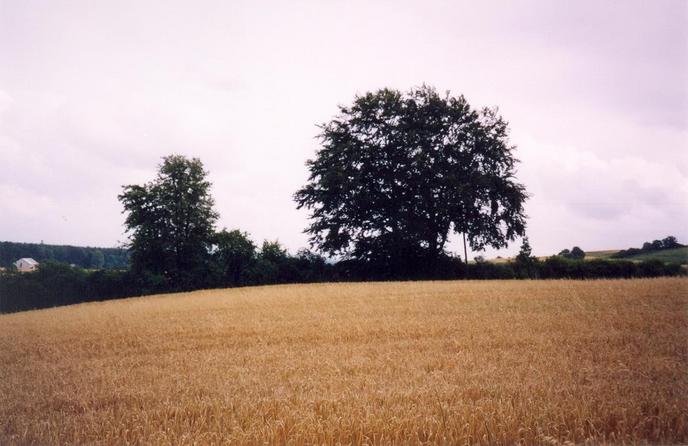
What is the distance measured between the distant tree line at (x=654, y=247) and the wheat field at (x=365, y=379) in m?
34.2

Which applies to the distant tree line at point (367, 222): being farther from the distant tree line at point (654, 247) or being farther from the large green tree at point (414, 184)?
the distant tree line at point (654, 247)

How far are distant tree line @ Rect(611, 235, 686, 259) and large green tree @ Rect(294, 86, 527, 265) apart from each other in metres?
17.1

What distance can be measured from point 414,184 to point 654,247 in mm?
28801

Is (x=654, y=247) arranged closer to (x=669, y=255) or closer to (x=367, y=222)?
(x=669, y=255)

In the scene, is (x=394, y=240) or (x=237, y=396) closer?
(x=237, y=396)

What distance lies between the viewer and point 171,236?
38.2 m

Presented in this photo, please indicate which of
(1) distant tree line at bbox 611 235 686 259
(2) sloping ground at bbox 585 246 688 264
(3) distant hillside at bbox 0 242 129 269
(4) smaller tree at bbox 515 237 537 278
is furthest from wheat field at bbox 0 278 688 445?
(3) distant hillside at bbox 0 242 129 269

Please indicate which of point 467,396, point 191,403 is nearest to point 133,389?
point 191,403

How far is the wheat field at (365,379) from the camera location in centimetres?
491

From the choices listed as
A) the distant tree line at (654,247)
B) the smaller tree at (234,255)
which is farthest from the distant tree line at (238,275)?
the distant tree line at (654,247)

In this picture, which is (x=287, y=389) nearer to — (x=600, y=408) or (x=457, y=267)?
(x=600, y=408)

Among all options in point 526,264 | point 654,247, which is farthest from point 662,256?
point 526,264

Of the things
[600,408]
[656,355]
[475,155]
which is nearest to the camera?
[600,408]

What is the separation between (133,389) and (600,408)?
267 inches
